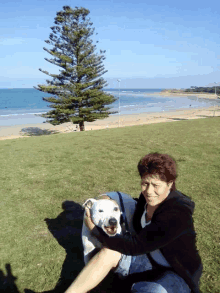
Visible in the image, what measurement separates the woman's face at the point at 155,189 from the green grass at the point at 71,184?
83cm

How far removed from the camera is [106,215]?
1.57 m

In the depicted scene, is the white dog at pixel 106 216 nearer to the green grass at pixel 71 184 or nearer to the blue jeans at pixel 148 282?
the blue jeans at pixel 148 282

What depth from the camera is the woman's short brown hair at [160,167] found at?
1.44 meters

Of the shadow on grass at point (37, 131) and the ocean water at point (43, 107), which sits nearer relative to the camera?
the shadow on grass at point (37, 131)

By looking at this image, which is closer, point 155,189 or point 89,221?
point 155,189

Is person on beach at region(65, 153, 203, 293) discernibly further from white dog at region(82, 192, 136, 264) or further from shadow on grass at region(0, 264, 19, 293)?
shadow on grass at region(0, 264, 19, 293)

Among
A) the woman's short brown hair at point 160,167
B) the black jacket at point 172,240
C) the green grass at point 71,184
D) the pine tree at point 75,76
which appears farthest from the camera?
the pine tree at point 75,76

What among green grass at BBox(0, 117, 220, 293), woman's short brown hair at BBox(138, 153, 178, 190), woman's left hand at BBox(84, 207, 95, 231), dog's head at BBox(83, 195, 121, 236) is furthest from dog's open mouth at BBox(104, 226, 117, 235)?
green grass at BBox(0, 117, 220, 293)

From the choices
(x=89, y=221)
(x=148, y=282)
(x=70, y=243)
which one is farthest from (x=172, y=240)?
(x=70, y=243)

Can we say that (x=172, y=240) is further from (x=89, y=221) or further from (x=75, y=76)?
(x=75, y=76)

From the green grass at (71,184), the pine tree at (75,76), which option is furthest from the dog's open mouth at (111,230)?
the pine tree at (75,76)

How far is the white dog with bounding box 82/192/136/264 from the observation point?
5.02ft

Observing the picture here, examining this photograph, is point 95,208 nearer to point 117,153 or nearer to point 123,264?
point 123,264

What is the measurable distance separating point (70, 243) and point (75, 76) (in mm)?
16408
